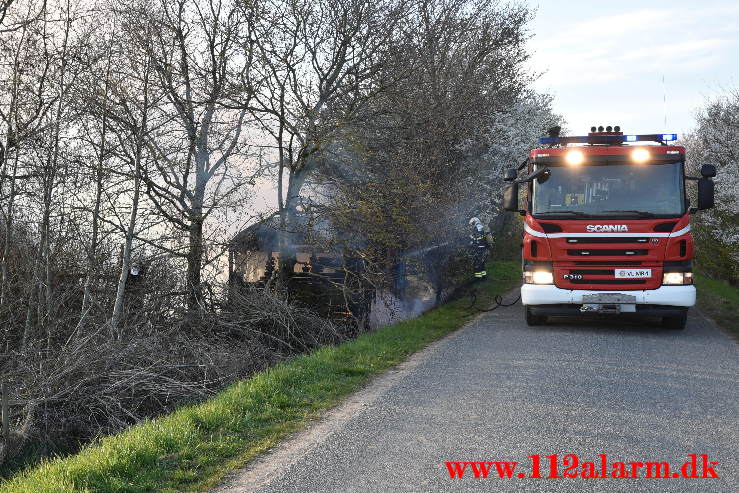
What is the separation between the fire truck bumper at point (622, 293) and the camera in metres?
10.9

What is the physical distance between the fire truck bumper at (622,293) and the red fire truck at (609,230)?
0.01 m

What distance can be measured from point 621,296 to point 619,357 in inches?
85.3

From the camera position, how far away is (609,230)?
11016 millimetres

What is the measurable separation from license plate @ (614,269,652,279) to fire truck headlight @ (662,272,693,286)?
0.24m

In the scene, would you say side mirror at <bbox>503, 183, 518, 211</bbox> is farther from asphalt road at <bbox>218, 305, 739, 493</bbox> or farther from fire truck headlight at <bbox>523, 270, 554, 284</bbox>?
asphalt road at <bbox>218, 305, 739, 493</bbox>

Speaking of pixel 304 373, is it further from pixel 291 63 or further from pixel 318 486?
pixel 291 63

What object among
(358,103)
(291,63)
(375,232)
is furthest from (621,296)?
(291,63)

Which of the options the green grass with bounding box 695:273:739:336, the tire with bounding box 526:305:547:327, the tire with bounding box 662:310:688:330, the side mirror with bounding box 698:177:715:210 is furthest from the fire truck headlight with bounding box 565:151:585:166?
the green grass with bounding box 695:273:739:336

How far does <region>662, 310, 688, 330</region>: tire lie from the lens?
1145 centimetres

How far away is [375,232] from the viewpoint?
45.0ft

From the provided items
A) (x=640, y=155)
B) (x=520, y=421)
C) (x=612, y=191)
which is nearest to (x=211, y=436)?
(x=520, y=421)

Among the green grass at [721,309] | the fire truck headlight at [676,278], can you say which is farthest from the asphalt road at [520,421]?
the green grass at [721,309]

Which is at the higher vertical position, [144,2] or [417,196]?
[144,2]

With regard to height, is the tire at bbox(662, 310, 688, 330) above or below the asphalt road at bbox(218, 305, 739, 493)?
above
